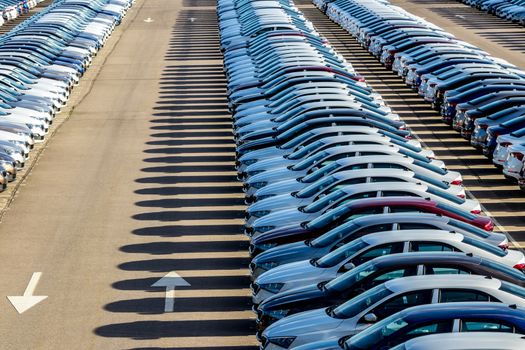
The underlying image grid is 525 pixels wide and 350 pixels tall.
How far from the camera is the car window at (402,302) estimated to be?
42.1 feet

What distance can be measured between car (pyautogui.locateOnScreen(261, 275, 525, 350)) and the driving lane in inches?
82.1

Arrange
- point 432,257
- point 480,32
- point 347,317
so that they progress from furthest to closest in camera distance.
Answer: point 480,32, point 432,257, point 347,317

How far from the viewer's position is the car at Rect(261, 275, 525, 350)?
1284 cm

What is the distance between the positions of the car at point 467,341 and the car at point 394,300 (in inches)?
54.3

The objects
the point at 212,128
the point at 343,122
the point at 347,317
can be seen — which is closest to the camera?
the point at 347,317

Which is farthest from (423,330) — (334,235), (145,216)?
(145,216)

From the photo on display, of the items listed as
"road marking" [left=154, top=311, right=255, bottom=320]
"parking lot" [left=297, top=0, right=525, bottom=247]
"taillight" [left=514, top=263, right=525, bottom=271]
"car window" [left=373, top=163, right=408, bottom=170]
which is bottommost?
"parking lot" [left=297, top=0, right=525, bottom=247]

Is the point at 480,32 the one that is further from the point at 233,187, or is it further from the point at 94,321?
the point at 94,321

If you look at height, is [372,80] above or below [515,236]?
below

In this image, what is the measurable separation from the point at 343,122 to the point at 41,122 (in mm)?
9125

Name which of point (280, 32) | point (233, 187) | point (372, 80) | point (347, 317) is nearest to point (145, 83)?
point (280, 32)

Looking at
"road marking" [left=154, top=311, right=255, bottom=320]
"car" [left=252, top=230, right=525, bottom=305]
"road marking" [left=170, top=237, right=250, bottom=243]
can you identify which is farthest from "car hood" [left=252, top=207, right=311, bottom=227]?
"car" [left=252, top=230, right=525, bottom=305]

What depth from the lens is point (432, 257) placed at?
1391cm

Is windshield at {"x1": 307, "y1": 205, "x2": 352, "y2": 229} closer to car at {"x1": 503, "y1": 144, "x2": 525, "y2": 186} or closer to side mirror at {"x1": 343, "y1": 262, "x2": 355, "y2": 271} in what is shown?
side mirror at {"x1": 343, "y1": 262, "x2": 355, "y2": 271}
